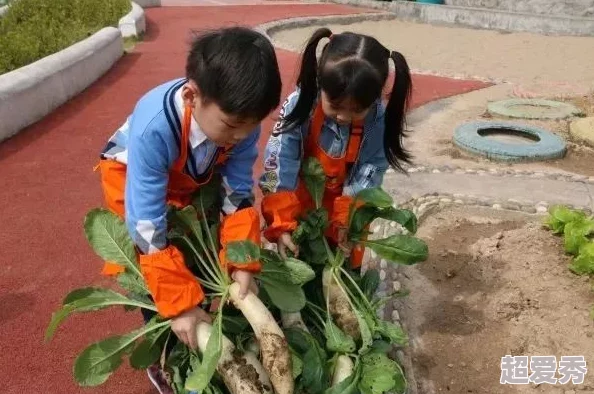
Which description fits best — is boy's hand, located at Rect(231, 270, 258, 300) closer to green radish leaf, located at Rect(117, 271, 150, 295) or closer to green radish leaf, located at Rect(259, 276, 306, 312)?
green radish leaf, located at Rect(259, 276, 306, 312)

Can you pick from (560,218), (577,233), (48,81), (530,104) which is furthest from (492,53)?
(577,233)

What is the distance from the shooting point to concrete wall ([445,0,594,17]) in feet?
43.8

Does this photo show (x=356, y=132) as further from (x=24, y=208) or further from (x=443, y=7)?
(x=443, y=7)

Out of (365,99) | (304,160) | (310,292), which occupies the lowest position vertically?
(310,292)

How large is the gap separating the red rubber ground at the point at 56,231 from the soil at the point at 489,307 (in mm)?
1304

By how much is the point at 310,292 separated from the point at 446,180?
8.33 feet

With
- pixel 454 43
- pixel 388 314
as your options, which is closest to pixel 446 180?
pixel 388 314

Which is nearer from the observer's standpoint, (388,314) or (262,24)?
(388,314)

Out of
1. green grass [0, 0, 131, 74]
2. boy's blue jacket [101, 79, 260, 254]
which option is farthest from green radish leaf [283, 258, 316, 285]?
green grass [0, 0, 131, 74]

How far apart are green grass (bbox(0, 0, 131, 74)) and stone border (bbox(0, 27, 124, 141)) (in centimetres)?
50

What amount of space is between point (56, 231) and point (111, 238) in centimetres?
189

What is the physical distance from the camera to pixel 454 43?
1211 cm

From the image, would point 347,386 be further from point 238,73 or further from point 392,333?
point 238,73

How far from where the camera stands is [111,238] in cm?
221
